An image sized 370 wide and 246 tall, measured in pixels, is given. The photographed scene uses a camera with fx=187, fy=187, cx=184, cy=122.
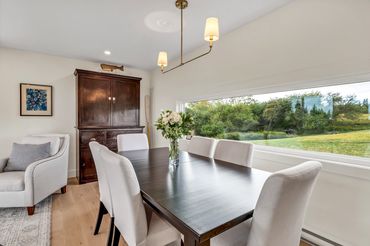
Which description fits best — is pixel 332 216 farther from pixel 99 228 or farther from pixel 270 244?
pixel 99 228

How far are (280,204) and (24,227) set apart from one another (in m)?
2.61

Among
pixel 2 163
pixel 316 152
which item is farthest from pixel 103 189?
pixel 316 152

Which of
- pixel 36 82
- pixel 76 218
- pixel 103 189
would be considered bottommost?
pixel 76 218

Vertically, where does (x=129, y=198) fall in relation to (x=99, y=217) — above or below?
above

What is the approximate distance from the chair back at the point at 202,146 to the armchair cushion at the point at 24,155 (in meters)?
2.14

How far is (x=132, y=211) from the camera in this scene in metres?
1.13

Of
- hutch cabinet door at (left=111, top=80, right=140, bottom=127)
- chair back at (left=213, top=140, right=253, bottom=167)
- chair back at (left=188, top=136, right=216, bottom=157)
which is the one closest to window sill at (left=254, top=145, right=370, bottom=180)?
chair back at (left=213, top=140, right=253, bottom=167)

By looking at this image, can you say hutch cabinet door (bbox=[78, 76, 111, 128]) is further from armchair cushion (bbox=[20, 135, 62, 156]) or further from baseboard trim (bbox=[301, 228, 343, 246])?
baseboard trim (bbox=[301, 228, 343, 246])

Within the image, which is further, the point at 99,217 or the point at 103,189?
the point at 99,217

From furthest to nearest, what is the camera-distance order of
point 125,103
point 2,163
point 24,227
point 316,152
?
point 125,103 → point 2,163 → point 24,227 → point 316,152

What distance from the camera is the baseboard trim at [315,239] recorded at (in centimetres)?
170

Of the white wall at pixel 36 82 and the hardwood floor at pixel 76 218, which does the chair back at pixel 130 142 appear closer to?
the hardwood floor at pixel 76 218

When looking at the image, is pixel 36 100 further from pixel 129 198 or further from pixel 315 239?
pixel 315 239

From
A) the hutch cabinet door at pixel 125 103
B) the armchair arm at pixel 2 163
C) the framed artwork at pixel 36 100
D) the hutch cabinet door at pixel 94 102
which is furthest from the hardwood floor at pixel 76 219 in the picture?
Result: the framed artwork at pixel 36 100
